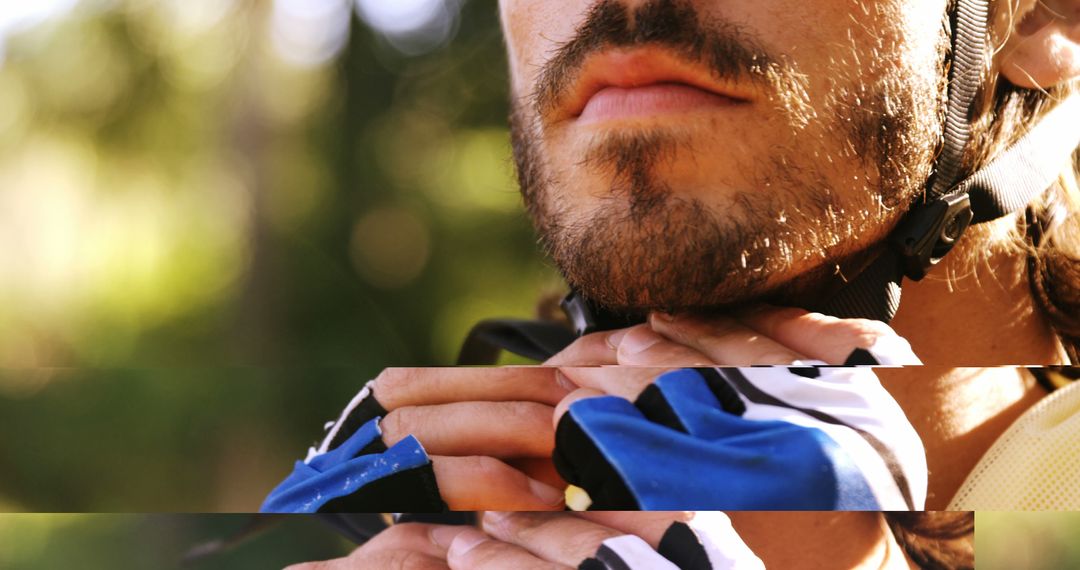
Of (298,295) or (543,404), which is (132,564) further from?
(298,295)

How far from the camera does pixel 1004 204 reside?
602mm

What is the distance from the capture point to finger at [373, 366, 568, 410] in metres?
0.56

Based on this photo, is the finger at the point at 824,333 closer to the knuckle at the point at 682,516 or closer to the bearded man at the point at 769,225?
the bearded man at the point at 769,225

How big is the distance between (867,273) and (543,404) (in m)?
0.25

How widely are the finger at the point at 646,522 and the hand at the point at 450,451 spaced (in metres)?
0.04

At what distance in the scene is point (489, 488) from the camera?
55 cm

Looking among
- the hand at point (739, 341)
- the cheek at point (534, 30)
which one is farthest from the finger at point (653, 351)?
the cheek at point (534, 30)

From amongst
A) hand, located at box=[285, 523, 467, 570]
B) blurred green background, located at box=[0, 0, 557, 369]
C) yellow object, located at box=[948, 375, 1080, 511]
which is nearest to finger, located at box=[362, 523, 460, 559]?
hand, located at box=[285, 523, 467, 570]

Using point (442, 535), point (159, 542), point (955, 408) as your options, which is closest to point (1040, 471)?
point (955, 408)

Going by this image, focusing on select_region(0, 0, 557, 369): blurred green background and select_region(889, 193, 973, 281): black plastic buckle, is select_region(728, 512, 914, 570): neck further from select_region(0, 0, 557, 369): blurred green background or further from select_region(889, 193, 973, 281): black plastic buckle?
select_region(0, 0, 557, 369): blurred green background

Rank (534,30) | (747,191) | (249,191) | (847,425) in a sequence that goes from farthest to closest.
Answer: (249,191) → (534,30) → (747,191) → (847,425)

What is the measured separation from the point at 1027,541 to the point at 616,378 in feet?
0.97

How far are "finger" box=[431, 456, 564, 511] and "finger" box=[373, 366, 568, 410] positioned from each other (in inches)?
1.8

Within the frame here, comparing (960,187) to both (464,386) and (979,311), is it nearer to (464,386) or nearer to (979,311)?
(979,311)
